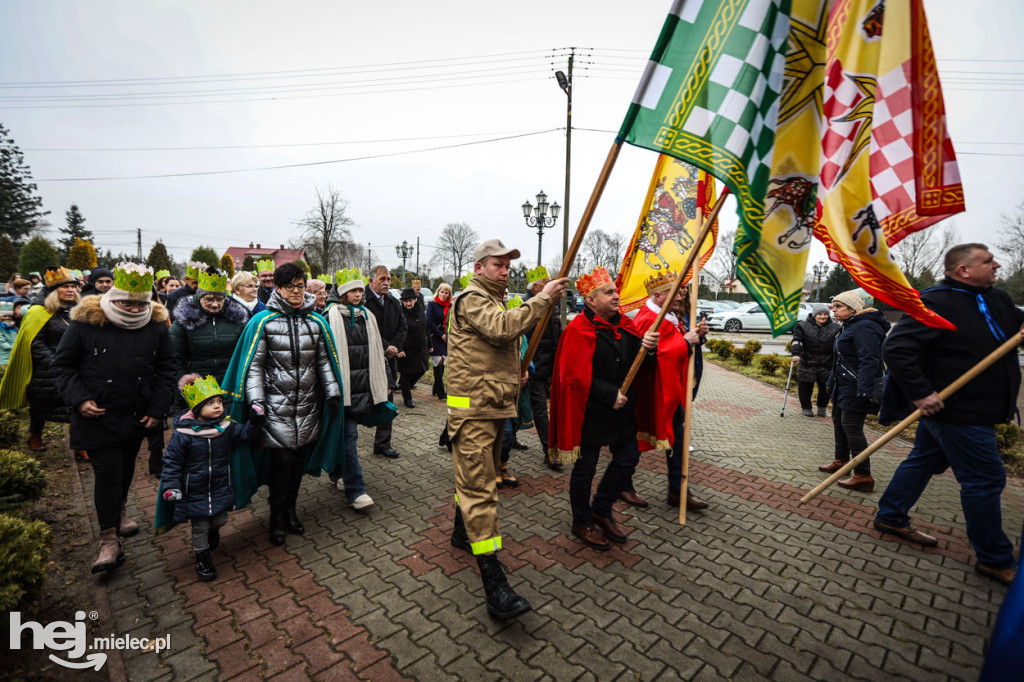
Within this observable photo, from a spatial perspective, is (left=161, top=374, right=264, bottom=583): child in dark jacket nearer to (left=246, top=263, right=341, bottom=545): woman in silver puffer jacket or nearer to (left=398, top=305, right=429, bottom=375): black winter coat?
(left=246, top=263, right=341, bottom=545): woman in silver puffer jacket

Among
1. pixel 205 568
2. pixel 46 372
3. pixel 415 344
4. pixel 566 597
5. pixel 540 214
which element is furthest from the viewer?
pixel 540 214

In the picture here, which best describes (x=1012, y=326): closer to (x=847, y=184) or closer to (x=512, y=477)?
(x=847, y=184)

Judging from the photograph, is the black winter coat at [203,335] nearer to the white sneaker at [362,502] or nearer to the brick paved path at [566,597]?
the brick paved path at [566,597]

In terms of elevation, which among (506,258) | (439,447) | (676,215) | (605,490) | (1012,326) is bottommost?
(439,447)

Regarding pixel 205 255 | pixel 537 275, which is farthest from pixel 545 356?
pixel 205 255

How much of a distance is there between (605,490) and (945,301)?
9.39 feet

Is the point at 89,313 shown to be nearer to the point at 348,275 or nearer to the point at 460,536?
the point at 348,275

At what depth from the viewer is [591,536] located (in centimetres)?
382

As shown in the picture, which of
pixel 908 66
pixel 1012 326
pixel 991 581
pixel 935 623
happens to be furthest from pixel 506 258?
pixel 991 581

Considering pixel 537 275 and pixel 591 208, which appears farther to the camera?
pixel 537 275

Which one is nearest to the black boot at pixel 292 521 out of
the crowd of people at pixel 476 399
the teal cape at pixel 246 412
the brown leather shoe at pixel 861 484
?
the crowd of people at pixel 476 399

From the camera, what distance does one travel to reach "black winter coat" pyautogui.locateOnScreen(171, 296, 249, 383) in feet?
15.5

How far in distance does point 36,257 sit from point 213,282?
42.5 meters

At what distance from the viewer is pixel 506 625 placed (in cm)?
292
